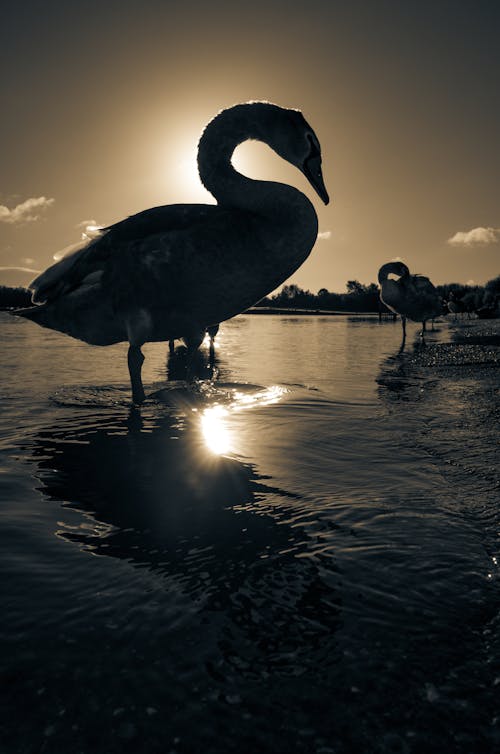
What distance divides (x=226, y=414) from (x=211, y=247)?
1583mm

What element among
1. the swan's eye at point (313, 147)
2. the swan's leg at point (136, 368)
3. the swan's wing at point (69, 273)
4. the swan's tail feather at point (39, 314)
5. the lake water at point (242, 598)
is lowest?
the lake water at point (242, 598)

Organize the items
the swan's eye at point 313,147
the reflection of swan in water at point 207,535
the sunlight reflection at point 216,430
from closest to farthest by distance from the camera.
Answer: the reflection of swan in water at point 207,535
the sunlight reflection at point 216,430
the swan's eye at point 313,147

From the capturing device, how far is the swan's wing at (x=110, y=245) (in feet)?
16.5

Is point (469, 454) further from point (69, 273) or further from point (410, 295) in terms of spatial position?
point (410, 295)

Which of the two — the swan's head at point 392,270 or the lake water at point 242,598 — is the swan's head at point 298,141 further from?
the swan's head at point 392,270

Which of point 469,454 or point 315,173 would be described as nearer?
point 469,454

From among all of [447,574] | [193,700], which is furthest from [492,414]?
[193,700]

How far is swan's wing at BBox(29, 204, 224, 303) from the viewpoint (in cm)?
504

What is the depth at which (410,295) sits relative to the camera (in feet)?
62.2

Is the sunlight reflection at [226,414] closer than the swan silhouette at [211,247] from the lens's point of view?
Yes

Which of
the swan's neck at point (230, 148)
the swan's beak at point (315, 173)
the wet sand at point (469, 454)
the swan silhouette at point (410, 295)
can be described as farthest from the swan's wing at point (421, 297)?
the swan's neck at point (230, 148)

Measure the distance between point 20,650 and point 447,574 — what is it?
4.74 feet

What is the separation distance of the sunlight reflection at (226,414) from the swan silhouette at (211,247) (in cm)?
81

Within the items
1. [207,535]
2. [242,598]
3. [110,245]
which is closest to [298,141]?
[110,245]
